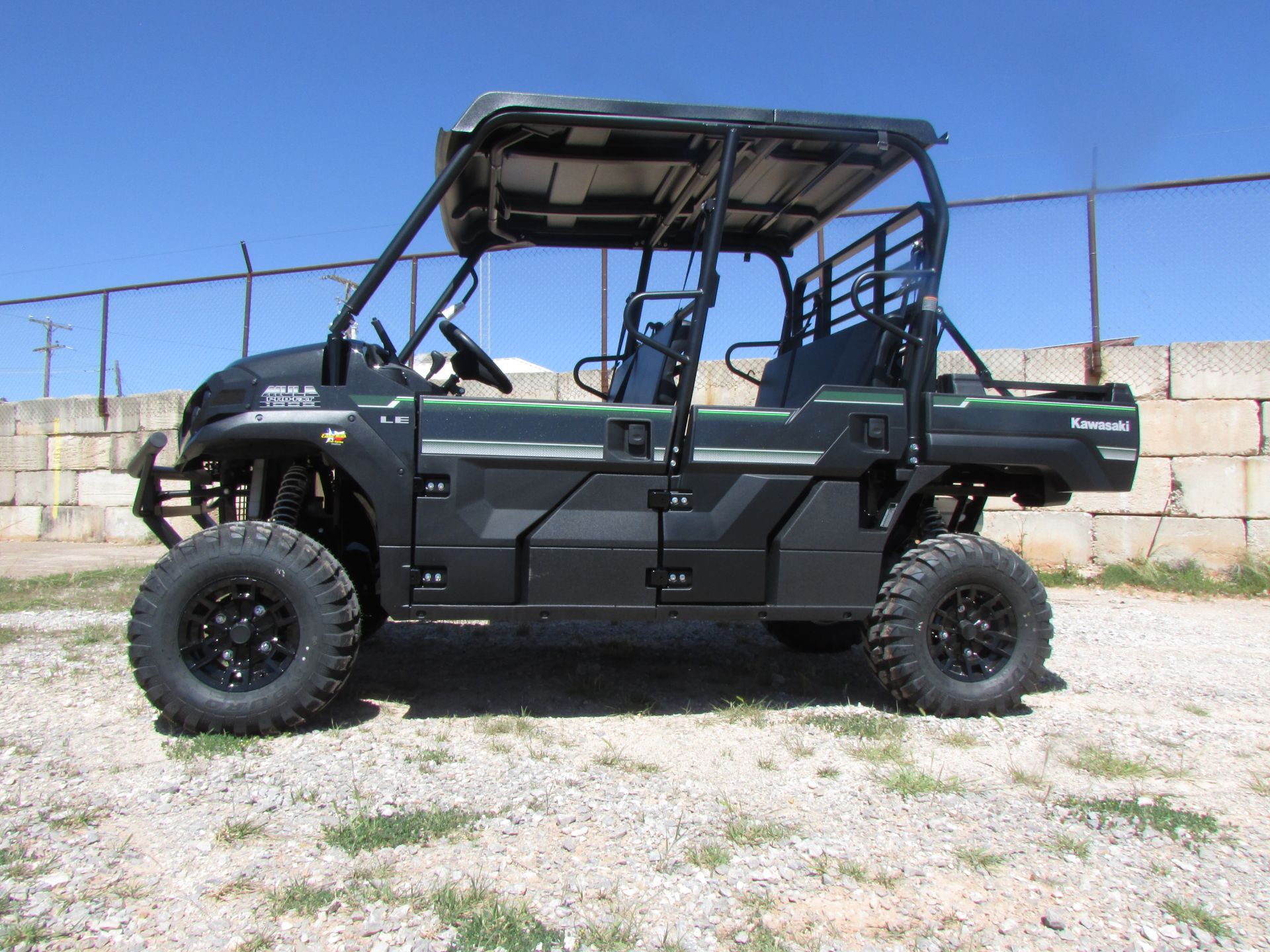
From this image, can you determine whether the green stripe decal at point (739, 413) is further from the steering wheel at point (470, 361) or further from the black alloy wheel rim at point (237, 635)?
the black alloy wheel rim at point (237, 635)

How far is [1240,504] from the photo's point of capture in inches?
300

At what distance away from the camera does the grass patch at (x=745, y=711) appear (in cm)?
387

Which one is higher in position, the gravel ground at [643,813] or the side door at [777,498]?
the side door at [777,498]

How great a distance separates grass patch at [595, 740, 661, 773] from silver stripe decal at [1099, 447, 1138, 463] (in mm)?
2507

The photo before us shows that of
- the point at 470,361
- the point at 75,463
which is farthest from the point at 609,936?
the point at 75,463

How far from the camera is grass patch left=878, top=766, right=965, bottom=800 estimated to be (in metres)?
3.04

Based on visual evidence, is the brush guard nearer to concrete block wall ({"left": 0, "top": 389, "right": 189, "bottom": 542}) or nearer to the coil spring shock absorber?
the coil spring shock absorber

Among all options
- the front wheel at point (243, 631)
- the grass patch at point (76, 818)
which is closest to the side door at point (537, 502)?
the front wheel at point (243, 631)

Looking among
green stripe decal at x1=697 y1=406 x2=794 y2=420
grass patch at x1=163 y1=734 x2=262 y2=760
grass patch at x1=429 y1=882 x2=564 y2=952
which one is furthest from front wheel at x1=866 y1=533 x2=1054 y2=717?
grass patch at x1=163 y1=734 x2=262 y2=760

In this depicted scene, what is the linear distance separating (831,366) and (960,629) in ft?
4.70

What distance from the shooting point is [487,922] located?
2127 mm

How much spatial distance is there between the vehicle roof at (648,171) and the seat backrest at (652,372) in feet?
2.29

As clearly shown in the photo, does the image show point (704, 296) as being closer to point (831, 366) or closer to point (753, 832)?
point (831, 366)

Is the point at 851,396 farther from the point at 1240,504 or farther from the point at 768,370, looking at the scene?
the point at 1240,504
